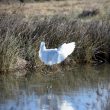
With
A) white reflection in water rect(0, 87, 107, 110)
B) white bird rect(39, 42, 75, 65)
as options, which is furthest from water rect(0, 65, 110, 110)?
white bird rect(39, 42, 75, 65)

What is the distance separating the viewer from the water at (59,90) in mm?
11375

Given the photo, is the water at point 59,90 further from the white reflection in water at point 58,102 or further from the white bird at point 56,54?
the white bird at point 56,54

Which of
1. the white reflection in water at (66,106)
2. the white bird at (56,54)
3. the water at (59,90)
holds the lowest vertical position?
the white reflection in water at (66,106)

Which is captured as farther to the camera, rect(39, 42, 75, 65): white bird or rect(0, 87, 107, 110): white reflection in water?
rect(39, 42, 75, 65): white bird

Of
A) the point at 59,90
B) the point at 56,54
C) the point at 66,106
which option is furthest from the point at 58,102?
the point at 59,90

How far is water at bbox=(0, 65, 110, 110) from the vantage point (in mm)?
11375

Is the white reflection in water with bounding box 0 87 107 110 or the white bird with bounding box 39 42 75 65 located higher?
the white bird with bounding box 39 42 75 65

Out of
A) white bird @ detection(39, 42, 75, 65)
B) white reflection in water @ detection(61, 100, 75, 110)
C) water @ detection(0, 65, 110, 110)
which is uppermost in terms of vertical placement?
white bird @ detection(39, 42, 75, 65)

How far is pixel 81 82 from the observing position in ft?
47.0

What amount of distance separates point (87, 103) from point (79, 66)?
544 cm

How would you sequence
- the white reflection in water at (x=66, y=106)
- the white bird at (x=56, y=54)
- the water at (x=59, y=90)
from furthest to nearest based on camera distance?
the white bird at (x=56, y=54) < the water at (x=59, y=90) < the white reflection in water at (x=66, y=106)

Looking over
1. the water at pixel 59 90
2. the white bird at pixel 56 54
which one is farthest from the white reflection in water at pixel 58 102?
the white bird at pixel 56 54

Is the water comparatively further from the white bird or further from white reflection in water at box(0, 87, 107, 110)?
the white bird

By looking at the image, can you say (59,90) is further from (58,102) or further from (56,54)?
(56,54)
